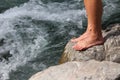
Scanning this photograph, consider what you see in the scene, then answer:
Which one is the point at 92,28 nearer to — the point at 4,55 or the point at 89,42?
the point at 89,42

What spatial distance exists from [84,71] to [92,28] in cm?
48

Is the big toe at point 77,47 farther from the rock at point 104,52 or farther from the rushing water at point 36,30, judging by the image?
the rushing water at point 36,30

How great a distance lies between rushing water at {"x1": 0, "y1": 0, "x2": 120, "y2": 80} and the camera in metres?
4.07

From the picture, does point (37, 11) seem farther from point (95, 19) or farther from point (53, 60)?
point (95, 19)

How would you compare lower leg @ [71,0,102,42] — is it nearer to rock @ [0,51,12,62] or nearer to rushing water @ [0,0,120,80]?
rushing water @ [0,0,120,80]

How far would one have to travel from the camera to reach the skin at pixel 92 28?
3154 mm

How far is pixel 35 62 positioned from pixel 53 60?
22 cm

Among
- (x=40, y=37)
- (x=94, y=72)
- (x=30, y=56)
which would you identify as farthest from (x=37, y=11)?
(x=94, y=72)

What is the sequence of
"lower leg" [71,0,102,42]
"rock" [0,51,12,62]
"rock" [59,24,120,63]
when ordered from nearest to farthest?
"lower leg" [71,0,102,42]
"rock" [59,24,120,63]
"rock" [0,51,12,62]

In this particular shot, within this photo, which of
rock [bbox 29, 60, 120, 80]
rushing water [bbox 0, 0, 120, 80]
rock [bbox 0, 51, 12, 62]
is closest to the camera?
rock [bbox 29, 60, 120, 80]

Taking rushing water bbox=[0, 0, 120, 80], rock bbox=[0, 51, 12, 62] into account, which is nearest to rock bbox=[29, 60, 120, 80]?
rushing water bbox=[0, 0, 120, 80]

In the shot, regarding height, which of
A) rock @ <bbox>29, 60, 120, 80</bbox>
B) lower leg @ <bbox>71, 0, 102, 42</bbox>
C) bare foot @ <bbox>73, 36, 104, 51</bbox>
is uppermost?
lower leg @ <bbox>71, 0, 102, 42</bbox>

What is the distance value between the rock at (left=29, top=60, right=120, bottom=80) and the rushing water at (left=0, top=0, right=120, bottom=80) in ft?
2.83

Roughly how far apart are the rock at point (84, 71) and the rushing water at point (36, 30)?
0.86 m
